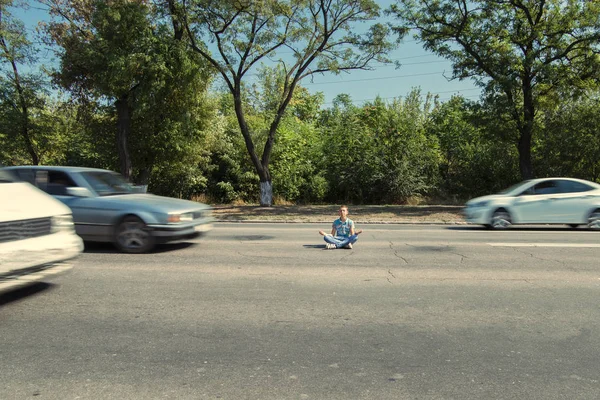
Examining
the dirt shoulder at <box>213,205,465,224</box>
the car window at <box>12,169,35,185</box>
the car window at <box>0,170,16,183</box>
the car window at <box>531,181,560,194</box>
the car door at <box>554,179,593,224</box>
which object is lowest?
the dirt shoulder at <box>213,205,465,224</box>

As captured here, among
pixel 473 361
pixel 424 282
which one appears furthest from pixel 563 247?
pixel 473 361

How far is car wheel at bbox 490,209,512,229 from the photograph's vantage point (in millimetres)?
13031

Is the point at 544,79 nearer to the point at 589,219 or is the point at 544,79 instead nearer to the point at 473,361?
the point at 589,219

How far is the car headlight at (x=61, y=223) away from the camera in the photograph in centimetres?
537

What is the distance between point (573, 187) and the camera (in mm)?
12984

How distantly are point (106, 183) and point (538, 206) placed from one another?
11707mm

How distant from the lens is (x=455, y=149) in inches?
1104

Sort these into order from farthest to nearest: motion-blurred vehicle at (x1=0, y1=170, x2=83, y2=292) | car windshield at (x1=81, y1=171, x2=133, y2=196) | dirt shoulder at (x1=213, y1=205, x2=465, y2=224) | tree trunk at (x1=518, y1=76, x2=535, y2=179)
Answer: tree trunk at (x1=518, y1=76, x2=535, y2=179) < dirt shoulder at (x1=213, y1=205, x2=465, y2=224) < car windshield at (x1=81, y1=171, x2=133, y2=196) < motion-blurred vehicle at (x1=0, y1=170, x2=83, y2=292)

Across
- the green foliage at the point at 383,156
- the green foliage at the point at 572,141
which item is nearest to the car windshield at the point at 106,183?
the green foliage at the point at 383,156

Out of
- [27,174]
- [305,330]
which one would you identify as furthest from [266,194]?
[305,330]

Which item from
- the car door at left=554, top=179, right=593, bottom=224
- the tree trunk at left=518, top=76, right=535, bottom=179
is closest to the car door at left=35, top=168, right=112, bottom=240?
the car door at left=554, top=179, right=593, bottom=224

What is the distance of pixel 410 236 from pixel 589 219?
18.8ft

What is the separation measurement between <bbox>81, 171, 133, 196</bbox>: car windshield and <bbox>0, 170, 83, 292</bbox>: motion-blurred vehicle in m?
3.24

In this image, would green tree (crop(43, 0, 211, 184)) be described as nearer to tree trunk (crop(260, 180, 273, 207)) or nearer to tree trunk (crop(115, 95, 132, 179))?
tree trunk (crop(115, 95, 132, 179))
